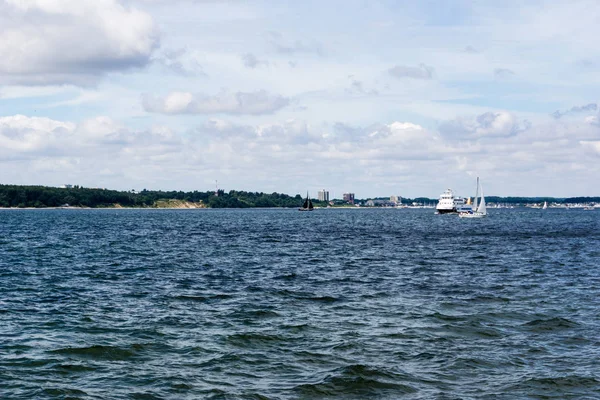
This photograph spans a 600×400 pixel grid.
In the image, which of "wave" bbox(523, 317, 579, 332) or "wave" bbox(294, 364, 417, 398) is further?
"wave" bbox(523, 317, 579, 332)

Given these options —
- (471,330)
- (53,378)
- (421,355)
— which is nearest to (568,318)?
(471,330)

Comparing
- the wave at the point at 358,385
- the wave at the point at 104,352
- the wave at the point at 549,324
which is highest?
the wave at the point at 549,324

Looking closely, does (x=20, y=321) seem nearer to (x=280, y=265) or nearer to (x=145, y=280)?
(x=145, y=280)

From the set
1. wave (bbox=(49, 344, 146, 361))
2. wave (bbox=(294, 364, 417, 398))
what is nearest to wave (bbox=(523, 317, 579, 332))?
wave (bbox=(294, 364, 417, 398))

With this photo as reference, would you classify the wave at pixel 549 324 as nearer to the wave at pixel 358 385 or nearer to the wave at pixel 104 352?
the wave at pixel 358 385

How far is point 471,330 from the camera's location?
1123 inches

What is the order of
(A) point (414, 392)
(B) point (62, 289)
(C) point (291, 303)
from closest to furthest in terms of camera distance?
(A) point (414, 392), (C) point (291, 303), (B) point (62, 289)

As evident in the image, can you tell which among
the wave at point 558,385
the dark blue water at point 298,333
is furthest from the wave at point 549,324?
the wave at point 558,385

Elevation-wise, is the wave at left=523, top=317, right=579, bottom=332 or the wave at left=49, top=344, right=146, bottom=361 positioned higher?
the wave at left=523, top=317, right=579, bottom=332

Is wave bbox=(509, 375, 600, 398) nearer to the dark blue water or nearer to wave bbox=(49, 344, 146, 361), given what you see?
the dark blue water

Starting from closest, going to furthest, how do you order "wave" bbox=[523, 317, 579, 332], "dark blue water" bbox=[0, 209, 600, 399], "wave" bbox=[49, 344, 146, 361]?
"dark blue water" bbox=[0, 209, 600, 399]
"wave" bbox=[49, 344, 146, 361]
"wave" bbox=[523, 317, 579, 332]

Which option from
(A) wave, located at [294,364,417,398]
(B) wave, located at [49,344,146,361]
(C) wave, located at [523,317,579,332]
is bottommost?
(A) wave, located at [294,364,417,398]

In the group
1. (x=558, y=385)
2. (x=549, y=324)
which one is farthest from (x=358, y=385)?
(x=549, y=324)

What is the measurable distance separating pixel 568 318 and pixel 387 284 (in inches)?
582
